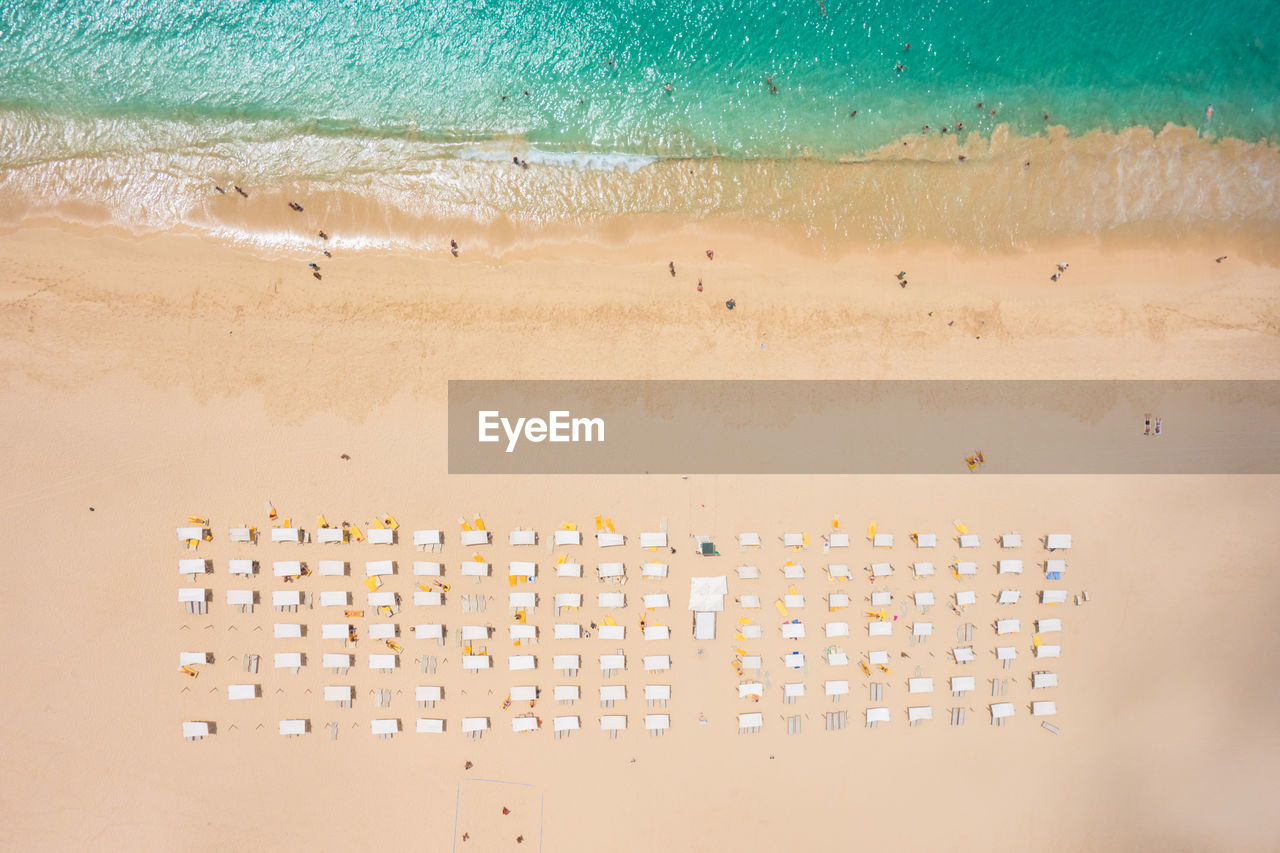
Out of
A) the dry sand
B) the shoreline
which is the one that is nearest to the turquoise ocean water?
the shoreline

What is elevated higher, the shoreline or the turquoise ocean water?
the turquoise ocean water

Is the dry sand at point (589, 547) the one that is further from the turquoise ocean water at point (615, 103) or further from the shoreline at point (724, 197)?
the turquoise ocean water at point (615, 103)

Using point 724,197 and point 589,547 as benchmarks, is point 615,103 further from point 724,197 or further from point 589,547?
point 589,547

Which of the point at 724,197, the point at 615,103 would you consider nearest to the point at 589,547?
the point at 724,197

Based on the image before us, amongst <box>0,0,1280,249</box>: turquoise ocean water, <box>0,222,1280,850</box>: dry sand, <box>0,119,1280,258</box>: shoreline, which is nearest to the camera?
<box>0,222,1280,850</box>: dry sand

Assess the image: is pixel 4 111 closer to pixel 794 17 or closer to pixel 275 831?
pixel 275 831

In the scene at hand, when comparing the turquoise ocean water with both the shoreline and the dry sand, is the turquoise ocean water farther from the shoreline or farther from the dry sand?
the dry sand

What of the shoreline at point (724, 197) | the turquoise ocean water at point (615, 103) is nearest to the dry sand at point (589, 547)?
the shoreline at point (724, 197)
